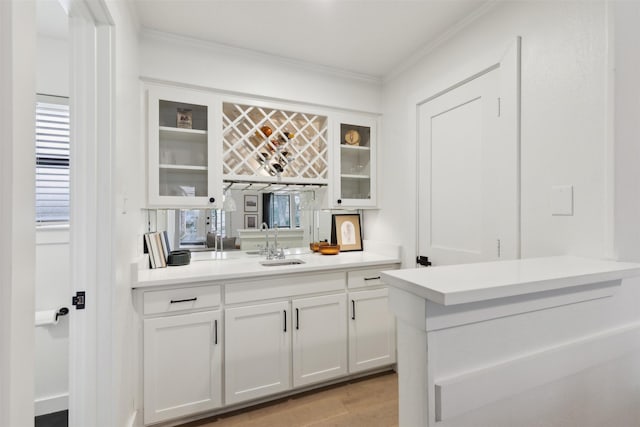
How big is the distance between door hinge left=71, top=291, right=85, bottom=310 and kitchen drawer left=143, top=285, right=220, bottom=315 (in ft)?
1.56

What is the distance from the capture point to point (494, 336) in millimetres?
842

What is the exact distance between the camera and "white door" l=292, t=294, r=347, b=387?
2.04 metres

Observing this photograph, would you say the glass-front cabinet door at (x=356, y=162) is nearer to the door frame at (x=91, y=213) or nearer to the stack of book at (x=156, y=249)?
the stack of book at (x=156, y=249)

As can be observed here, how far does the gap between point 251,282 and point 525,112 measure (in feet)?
6.05

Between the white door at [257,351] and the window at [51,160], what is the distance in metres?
1.29

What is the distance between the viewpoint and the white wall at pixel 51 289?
1801 mm

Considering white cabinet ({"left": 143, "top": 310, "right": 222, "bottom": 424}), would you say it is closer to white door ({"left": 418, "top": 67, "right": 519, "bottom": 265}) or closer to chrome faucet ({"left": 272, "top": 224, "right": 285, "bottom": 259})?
chrome faucet ({"left": 272, "top": 224, "right": 285, "bottom": 259})

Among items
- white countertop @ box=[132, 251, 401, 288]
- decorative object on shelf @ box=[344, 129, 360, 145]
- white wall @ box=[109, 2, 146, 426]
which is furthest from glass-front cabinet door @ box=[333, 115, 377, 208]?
white wall @ box=[109, 2, 146, 426]

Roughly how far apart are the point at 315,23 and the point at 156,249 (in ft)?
6.05

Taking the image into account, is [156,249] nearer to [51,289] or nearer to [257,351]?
[51,289]

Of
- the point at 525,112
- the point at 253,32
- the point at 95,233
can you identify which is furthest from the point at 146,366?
the point at 525,112

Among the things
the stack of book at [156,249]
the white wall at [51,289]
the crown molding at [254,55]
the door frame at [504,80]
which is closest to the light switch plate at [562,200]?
the door frame at [504,80]

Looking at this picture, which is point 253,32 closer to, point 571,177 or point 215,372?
point 571,177

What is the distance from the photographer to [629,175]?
3.86 feet
